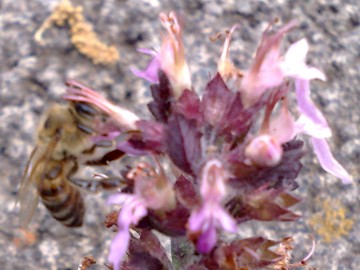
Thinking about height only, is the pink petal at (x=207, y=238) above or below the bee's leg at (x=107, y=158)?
above

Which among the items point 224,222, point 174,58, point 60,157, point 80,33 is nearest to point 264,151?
point 224,222

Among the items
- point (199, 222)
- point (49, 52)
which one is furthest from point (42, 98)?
point (199, 222)

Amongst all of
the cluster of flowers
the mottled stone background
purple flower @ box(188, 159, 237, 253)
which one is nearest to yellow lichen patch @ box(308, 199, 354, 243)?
the mottled stone background

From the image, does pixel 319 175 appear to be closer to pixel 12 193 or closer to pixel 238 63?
pixel 238 63

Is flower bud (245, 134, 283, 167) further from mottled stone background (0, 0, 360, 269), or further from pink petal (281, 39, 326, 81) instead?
mottled stone background (0, 0, 360, 269)

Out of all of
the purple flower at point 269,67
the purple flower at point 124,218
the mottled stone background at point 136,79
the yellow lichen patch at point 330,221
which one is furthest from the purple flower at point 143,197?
the yellow lichen patch at point 330,221

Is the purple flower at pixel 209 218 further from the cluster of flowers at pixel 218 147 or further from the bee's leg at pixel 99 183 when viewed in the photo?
the bee's leg at pixel 99 183

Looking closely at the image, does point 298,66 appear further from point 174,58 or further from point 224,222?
point 224,222
